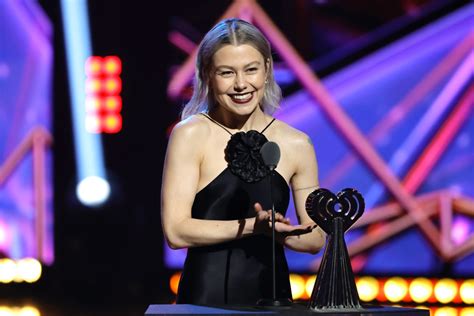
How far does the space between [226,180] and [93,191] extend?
4.00 m

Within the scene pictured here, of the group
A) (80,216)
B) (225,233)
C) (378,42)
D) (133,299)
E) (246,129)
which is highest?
(378,42)

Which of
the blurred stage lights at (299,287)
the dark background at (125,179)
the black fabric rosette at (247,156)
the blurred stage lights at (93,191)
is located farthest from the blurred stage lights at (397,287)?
the black fabric rosette at (247,156)

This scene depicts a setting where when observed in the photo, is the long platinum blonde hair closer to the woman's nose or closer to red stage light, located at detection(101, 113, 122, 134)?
the woman's nose

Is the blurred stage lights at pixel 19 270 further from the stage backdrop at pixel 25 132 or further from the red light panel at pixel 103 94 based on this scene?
the red light panel at pixel 103 94

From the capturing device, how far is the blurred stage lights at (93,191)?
6.15 meters

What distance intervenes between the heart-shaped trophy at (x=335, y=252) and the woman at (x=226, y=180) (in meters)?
0.22

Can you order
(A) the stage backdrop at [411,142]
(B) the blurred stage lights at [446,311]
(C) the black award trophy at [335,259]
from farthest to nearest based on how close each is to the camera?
(A) the stage backdrop at [411,142] < (B) the blurred stage lights at [446,311] < (C) the black award trophy at [335,259]

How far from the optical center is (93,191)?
618 cm

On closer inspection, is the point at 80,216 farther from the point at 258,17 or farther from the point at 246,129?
the point at 246,129

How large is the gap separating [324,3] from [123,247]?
6.16 ft

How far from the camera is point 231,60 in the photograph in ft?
7.27

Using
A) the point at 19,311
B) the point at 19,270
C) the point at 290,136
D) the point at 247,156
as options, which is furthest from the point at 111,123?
the point at 247,156

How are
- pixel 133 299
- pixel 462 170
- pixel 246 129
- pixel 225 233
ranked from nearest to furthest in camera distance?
pixel 225 233 < pixel 246 129 < pixel 462 170 < pixel 133 299

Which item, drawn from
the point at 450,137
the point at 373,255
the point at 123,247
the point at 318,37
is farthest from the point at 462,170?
the point at 123,247
